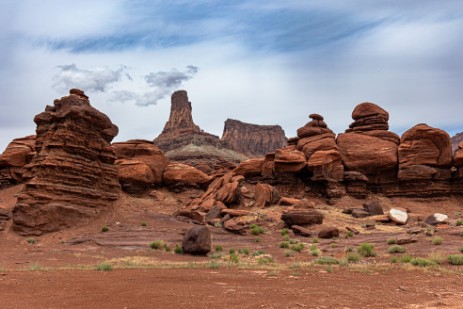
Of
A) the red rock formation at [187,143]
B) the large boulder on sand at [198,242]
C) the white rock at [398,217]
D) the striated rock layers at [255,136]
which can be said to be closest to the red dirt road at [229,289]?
the large boulder on sand at [198,242]

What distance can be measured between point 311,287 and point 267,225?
1980 centimetres

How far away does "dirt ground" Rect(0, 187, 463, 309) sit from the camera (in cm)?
815

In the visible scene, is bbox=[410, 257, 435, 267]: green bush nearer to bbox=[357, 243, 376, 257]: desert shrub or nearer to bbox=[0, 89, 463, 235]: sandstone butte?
bbox=[357, 243, 376, 257]: desert shrub

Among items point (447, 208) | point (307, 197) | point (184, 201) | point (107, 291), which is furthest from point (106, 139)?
point (447, 208)

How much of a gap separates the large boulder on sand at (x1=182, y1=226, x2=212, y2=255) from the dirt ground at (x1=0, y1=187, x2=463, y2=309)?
477mm

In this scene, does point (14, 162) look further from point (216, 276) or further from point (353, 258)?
point (353, 258)

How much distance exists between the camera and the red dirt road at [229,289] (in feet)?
25.9

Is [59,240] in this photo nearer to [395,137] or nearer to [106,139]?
[106,139]

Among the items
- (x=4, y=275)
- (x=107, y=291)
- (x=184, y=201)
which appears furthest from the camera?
(x=184, y=201)

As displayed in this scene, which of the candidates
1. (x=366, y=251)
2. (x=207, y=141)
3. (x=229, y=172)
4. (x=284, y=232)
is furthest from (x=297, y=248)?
(x=207, y=141)

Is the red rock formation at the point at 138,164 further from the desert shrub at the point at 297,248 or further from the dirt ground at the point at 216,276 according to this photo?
the desert shrub at the point at 297,248

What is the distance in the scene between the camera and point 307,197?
40.5 meters

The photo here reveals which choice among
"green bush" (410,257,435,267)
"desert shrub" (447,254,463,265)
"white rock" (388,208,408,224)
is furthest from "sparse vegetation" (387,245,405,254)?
"white rock" (388,208,408,224)

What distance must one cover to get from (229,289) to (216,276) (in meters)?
2.52
